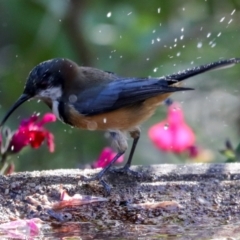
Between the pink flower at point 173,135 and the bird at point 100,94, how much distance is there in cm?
38

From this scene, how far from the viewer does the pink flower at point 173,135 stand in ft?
15.7

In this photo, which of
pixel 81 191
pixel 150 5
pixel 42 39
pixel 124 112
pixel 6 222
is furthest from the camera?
pixel 150 5

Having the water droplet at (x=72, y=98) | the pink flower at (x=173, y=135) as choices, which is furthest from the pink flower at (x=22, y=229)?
the pink flower at (x=173, y=135)

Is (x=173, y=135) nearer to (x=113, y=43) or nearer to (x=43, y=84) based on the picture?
(x=43, y=84)

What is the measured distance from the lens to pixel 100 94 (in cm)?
435

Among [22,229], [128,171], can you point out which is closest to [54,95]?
[128,171]

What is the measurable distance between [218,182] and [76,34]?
110 inches

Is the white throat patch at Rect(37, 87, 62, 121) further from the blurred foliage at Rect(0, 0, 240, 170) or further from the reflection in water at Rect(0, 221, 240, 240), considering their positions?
the blurred foliage at Rect(0, 0, 240, 170)

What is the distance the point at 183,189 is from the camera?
3.71 meters

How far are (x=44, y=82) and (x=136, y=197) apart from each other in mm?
954

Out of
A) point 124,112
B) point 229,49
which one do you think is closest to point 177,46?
point 229,49

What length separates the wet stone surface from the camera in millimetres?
3494

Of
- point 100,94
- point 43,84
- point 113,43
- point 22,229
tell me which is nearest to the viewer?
point 22,229

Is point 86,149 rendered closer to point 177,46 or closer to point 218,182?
point 177,46
